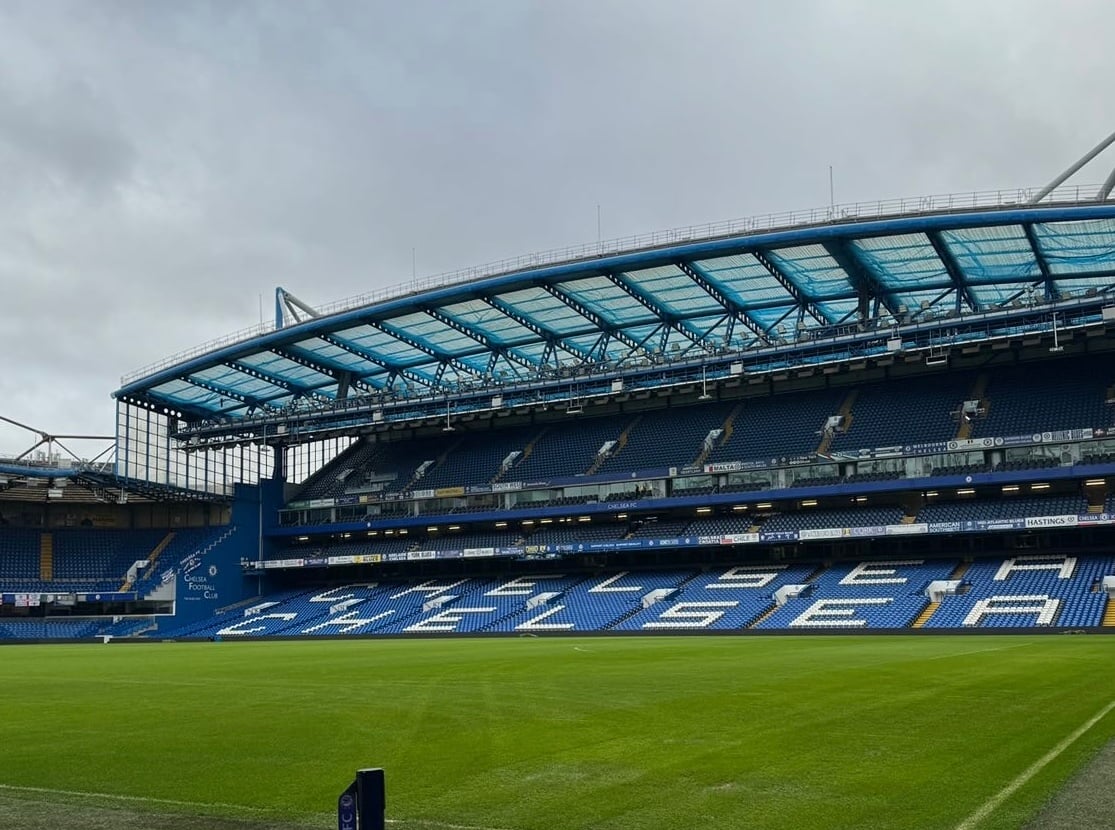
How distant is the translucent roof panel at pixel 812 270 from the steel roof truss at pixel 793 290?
0.63 feet

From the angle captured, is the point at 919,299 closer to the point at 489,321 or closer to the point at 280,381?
the point at 489,321

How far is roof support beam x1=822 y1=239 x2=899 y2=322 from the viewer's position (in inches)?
2188

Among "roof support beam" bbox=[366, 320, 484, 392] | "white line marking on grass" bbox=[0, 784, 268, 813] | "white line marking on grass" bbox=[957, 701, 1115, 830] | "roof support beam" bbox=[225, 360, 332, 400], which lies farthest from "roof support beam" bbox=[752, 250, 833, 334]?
"white line marking on grass" bbox=[0, 784, 268, 813]

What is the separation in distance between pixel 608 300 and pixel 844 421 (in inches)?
714

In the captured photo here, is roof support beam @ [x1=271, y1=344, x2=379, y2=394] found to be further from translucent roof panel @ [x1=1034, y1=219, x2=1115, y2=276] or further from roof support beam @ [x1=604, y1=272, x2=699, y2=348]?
translucent roof panel @ [x1=1034, y1=219, x2=1115, y2=276]

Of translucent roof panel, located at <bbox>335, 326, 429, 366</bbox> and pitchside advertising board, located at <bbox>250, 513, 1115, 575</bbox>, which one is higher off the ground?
translucent roof panel, located at <bbox>335, 326, 429, 366</bbox>

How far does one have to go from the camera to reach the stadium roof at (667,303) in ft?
176

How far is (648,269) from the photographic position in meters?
58.4

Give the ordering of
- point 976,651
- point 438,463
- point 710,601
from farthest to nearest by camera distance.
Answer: point 438,463
point 710,601
point 976,651

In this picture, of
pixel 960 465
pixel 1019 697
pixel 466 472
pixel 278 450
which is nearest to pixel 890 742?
pixel 1019 697

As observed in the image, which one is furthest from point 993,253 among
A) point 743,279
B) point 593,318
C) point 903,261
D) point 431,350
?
point 431,350

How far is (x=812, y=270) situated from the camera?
59.1 metres

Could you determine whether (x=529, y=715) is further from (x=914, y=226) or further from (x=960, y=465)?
(x=960, y=465)

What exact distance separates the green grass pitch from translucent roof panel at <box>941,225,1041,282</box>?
32700 millimetres
